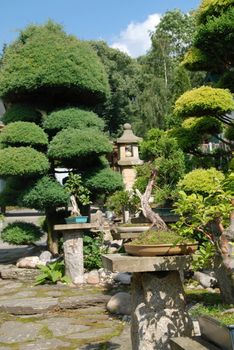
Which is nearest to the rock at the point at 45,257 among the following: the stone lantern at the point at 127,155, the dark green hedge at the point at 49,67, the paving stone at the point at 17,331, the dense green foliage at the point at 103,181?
the dense green foliage at the point at 103,181

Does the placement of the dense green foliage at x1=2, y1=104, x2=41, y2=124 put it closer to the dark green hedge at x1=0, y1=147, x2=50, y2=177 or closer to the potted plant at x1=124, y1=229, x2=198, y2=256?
the dark green hedge at x1=0, y1=147, x2=50, y2=177

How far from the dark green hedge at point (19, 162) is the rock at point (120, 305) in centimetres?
318

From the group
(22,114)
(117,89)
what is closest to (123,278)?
(22,114)

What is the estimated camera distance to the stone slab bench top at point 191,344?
2.58m

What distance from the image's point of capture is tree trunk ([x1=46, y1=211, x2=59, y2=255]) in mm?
8688

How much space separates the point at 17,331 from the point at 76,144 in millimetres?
3839

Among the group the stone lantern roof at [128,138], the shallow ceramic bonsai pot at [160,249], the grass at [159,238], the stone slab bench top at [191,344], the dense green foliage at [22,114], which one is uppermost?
the stone lantern roof at [128,138]

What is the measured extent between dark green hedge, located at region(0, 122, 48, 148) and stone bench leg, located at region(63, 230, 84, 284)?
5.95 feet

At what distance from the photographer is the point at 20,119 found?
28.8ft

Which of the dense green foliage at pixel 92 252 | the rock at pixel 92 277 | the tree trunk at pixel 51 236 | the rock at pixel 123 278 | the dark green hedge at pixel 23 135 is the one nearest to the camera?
the rock at pixel 123 278

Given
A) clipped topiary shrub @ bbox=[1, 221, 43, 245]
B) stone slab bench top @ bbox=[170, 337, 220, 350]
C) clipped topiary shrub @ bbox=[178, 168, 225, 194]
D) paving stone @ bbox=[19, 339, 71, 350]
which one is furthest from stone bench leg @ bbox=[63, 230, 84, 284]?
stone slab bench top @ bbox=[170, 337, 220, 350]

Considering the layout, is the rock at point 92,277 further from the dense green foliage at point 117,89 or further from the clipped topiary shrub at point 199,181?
the dense green foliage at point 117,89

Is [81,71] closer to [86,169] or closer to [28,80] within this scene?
[28,80]

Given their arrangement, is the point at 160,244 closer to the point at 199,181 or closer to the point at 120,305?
the point at 120,305
